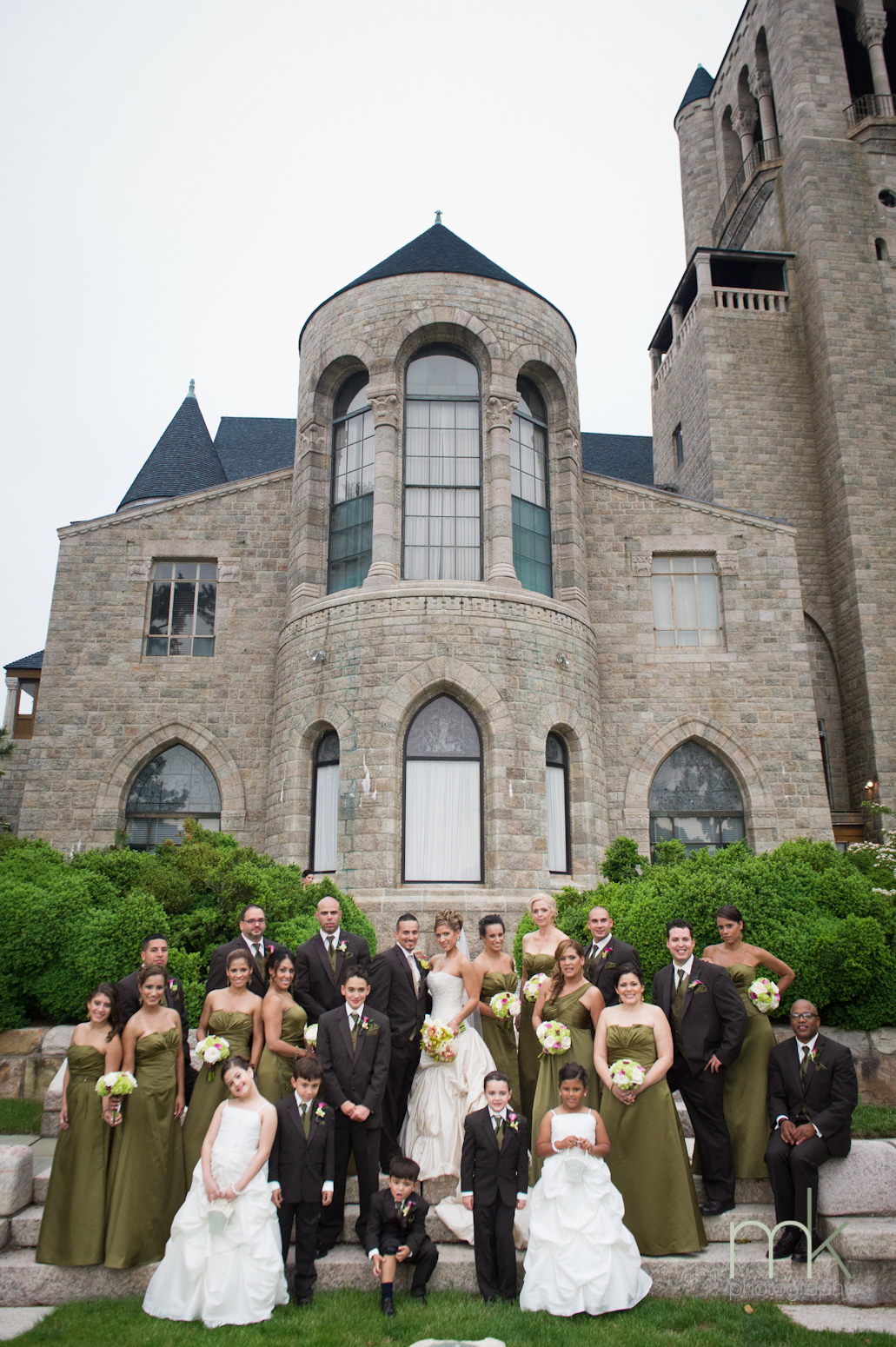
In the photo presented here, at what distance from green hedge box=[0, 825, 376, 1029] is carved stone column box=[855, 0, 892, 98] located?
2521cm

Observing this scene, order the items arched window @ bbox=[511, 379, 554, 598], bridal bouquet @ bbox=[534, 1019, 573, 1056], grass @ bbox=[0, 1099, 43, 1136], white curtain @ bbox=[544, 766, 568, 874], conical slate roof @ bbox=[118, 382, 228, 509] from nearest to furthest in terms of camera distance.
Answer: bridal bouquet @ bbox=[534, 1019, 573, 1056], grass @ bbox=[0, 1099, 43, 1136], white curtain @ bbox=[544, 766, 568, 874], arched window @ bbox=[511, 379, 554, 598], conical slate roof @ bbox=[118, 382, 228, 509]

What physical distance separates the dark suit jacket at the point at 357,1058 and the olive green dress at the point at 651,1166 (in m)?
1.48

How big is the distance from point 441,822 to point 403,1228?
8.64m

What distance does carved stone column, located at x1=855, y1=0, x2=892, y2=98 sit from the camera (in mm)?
24484

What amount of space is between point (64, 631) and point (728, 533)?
12444 mm

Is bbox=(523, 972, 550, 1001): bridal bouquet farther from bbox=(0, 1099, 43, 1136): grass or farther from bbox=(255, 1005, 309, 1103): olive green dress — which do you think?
bbox=(0, 1099, 43, 1136): grass

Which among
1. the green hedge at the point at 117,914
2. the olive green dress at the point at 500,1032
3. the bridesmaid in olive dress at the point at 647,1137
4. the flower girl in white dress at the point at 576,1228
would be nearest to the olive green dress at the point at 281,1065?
the olive green dress at the point at 500,1032

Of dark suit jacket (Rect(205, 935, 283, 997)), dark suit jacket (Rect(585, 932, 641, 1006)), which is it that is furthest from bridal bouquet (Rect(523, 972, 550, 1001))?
dark suit jacket (Rect(205, 935, 283, 997))

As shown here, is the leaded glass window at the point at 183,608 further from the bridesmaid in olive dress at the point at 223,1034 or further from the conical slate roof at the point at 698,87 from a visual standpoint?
the conical slate roof at the point at 698,87

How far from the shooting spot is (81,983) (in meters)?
8.98

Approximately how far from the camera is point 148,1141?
19.7 feet

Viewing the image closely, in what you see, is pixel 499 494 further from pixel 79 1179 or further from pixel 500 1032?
pixel 79 1179

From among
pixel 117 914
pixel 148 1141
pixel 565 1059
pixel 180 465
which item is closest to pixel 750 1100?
pixel 565 1059

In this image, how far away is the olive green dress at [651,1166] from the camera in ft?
19.4
